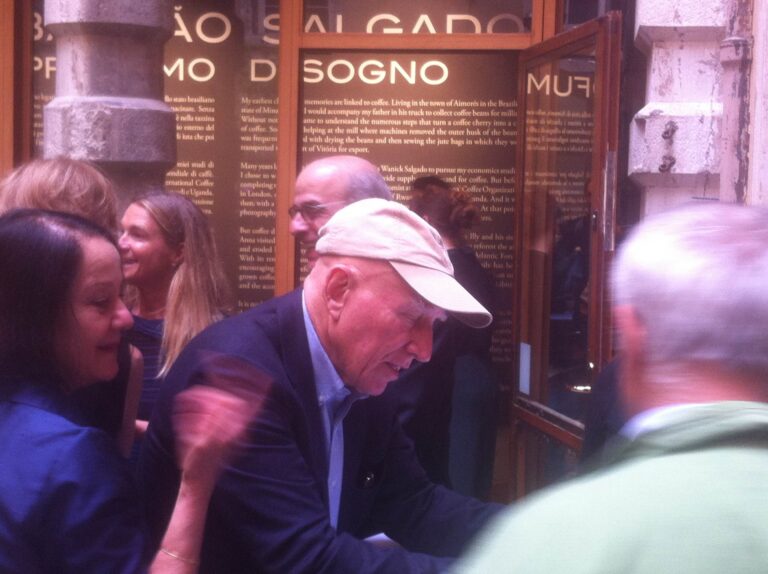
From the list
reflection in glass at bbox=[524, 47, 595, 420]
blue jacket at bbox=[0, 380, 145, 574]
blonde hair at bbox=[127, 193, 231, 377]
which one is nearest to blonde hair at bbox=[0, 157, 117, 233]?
blonde hair at bbox=[127, 193, 231, 377]

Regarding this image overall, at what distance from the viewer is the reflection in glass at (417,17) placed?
6.00 m

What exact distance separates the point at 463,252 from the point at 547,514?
370cm

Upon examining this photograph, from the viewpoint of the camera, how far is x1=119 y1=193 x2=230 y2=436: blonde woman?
376 centimetres

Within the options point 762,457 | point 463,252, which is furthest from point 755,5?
point 762,457

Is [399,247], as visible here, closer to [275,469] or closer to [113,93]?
[275,469]

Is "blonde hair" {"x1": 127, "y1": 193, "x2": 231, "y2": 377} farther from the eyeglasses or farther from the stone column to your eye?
A: the stone column

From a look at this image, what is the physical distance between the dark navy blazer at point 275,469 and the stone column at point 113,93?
9.55 ft

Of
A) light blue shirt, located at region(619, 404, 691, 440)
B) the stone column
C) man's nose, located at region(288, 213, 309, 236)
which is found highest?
the stone column

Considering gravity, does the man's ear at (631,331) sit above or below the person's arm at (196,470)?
above

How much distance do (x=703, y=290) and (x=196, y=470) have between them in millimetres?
905

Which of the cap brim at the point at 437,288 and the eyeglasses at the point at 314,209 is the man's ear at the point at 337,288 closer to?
the cap brim at the point at 437,288

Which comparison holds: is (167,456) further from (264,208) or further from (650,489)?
→ (264,208)

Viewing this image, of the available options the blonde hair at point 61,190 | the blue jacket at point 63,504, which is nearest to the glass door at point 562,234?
the blonde hair at point 61,190

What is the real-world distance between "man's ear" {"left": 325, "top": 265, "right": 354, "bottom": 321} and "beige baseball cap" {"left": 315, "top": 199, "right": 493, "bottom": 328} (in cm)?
4
